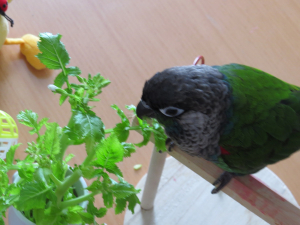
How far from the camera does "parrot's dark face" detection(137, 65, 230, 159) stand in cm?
34

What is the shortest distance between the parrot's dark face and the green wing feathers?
2cm

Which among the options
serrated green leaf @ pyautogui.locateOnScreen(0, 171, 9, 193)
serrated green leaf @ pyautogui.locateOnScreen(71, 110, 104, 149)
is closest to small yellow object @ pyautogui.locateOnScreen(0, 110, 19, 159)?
serrated green leaf @ pyautogui.locateOnScreen(0, 171, 9, 193)

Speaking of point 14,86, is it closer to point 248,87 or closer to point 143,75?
point 143,75

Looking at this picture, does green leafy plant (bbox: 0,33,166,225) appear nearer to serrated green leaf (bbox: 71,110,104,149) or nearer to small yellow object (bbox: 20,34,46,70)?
serrated green leaf (bbox: 71,110,104,149)

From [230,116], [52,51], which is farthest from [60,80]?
[230,116]

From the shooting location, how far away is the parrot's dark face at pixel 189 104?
0.34m

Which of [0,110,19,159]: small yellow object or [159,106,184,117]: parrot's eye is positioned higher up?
[159,106,184,117]: parrot's eye

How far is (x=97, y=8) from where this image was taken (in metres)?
0.80

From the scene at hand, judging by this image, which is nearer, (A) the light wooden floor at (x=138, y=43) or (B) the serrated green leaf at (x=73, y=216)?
(B) the serrated green leaf at (x=73, y=216)

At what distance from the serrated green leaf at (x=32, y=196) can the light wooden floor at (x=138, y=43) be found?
1.10 ft

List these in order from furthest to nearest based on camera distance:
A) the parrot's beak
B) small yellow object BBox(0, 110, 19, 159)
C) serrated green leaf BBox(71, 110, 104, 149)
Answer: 1. small yellow object BBox(0, 110, 19, 159)
2. the parrot's beak
3. serrated green leaf BBox(71, 110, 104, 149)

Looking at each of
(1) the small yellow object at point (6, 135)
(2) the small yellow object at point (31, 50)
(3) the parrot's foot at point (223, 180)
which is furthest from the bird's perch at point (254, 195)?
(2) the small yellow object at point (31, 50)

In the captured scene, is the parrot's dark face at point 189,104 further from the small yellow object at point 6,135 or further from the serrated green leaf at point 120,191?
the small yellow object at point 6,135

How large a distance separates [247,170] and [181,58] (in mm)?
425
